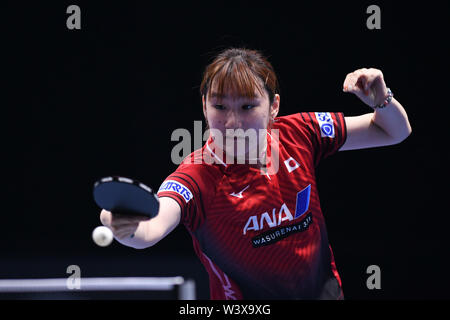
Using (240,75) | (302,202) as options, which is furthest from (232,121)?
(302,202)

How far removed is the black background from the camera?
4.11 m

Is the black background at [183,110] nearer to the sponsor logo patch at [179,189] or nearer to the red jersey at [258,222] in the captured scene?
the red jersey at [258,222]

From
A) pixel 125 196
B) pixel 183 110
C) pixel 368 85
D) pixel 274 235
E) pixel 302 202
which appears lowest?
pixel 274 235

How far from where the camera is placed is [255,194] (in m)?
2.30

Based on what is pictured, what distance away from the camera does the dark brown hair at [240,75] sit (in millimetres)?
2256

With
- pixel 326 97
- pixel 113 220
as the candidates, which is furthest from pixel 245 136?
pixel 326 97

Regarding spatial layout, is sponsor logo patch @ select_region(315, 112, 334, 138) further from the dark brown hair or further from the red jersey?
the dark brown hair

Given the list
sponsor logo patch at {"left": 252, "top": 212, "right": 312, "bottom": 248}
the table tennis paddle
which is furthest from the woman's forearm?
the table tennis paddle

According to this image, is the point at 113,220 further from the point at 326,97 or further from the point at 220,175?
the point at 326,97

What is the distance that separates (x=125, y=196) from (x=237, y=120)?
0.58 m

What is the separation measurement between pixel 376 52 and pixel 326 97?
1.45 ft

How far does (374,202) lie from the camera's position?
4234 mm

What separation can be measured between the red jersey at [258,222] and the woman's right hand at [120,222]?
26cm

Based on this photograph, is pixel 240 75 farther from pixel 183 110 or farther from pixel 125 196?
pixel 183 110
